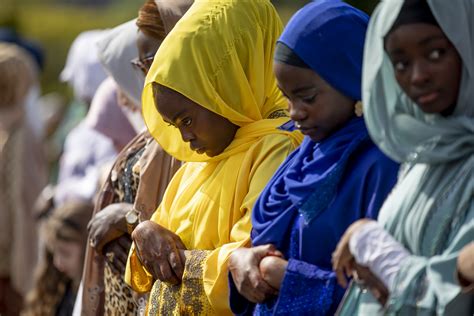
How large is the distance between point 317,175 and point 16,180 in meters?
6.42

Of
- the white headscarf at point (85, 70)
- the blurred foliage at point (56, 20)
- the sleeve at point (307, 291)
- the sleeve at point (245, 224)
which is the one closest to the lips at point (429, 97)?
the sleeve at point (307, 291)

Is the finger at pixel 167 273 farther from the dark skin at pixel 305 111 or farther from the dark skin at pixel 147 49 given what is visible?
the dark skin at pixel 147 49

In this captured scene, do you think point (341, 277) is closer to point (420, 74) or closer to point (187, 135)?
point (420, 74)

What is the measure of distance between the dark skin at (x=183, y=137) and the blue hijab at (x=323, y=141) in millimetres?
612

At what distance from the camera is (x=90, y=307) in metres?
6.26

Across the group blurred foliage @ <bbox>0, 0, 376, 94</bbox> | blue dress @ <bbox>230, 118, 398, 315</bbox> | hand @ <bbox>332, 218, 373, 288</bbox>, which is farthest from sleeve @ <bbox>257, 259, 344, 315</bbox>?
blurred foliage @ <bbox>0, 0, 376, 94</bbox>

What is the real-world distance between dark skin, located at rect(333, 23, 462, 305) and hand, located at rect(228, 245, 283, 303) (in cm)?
53

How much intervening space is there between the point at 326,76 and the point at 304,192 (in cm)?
36

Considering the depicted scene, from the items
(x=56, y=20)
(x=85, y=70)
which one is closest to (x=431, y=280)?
(x=85, y=70)

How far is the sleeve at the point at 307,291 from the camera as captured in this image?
4.11 m

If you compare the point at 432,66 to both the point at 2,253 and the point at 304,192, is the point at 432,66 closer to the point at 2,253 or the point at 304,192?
the point at 304,192

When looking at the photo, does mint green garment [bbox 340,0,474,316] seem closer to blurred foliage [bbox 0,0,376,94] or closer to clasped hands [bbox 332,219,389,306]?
clasped hands [bbox 332,219,389,306]

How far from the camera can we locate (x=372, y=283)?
376cm

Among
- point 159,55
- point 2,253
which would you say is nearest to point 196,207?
point 159,55
